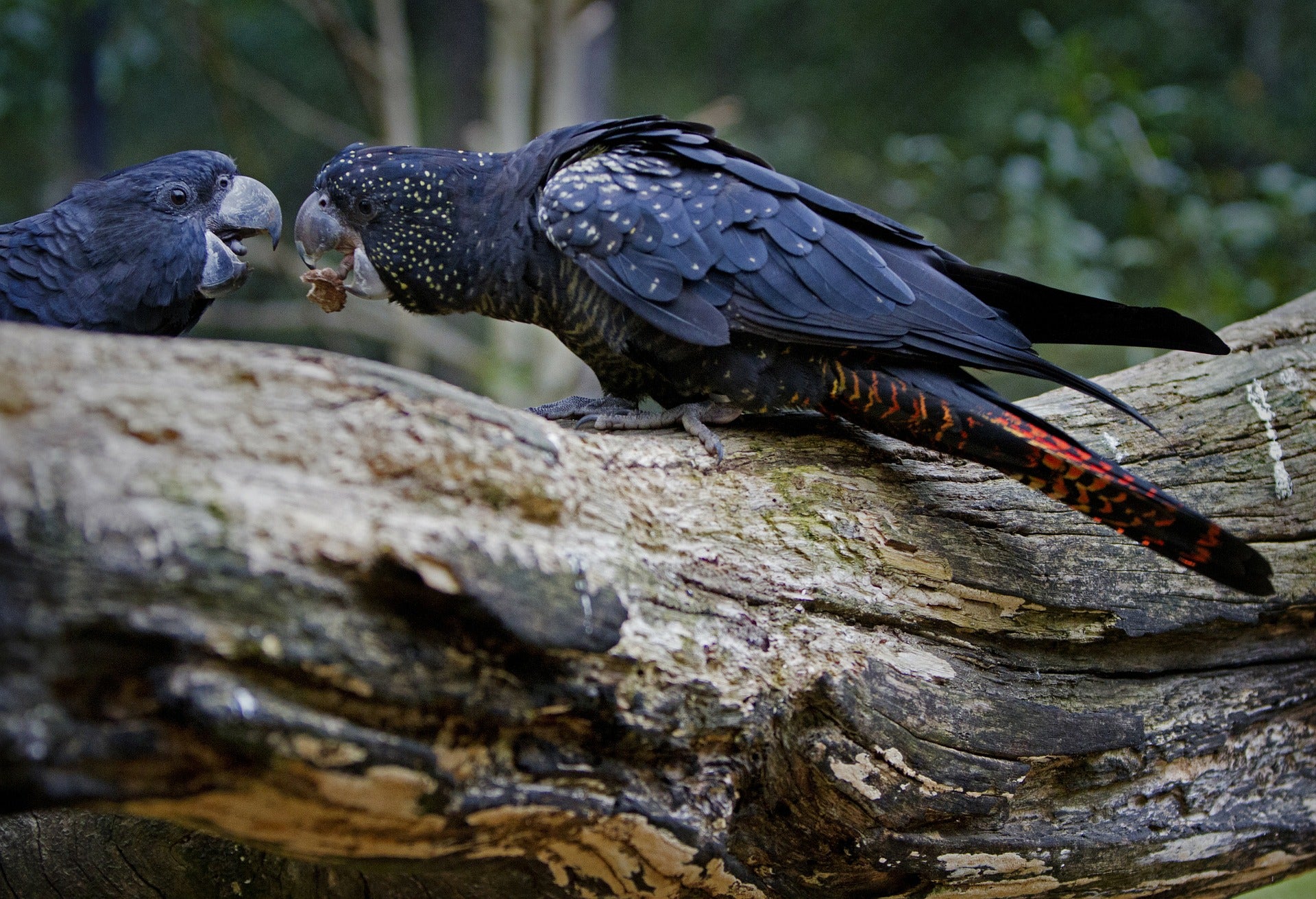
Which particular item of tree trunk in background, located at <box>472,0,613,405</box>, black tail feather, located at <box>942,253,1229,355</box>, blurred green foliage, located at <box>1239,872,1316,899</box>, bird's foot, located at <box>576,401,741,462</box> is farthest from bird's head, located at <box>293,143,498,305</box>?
blurred green foliage, located at <box>1239,872,1316,899</box>

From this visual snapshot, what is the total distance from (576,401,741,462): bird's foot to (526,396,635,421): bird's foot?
0.16 metres

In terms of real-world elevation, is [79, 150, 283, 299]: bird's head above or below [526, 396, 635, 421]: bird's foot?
above

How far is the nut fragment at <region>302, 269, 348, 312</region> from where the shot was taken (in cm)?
314

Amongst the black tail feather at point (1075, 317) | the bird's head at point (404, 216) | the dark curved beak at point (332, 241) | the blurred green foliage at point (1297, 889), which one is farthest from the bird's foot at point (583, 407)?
the blurred green foliage at point (1297, 889)

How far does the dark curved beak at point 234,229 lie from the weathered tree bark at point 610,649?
1.75 m

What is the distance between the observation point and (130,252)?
9.89 ft

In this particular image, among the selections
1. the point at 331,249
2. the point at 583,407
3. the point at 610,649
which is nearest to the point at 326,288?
the point at 331,249

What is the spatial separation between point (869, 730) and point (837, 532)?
524 mm

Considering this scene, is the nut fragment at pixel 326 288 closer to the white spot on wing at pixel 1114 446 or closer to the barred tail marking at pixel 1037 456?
the barred tail marking at pixel 1037 456

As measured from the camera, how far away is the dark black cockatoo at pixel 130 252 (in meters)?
2.94

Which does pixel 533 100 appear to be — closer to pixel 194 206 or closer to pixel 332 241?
pixel 194 206

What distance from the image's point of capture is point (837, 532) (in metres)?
2.39

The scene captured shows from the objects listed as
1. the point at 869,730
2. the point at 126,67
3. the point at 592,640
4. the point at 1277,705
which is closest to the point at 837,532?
the point at 869,730

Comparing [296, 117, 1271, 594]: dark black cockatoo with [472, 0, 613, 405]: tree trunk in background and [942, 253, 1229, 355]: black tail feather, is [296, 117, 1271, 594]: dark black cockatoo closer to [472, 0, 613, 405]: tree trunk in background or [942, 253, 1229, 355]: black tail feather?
[942, 253, 1229, 355]: black tail feather
